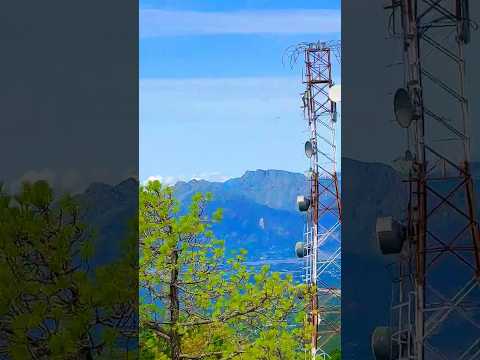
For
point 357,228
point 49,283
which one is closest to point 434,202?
point 357,228

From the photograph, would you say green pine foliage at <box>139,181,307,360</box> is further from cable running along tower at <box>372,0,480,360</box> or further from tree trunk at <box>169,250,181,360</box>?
cable running along tower at <box>372,0,480,360</box>

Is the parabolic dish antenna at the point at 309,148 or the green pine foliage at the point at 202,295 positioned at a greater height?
the parabolic dish antenna at the point at 309,148

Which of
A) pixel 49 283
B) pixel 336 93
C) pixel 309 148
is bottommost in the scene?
pixel 49 283

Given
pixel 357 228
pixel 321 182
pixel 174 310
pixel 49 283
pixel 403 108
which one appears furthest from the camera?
pixel 174 310

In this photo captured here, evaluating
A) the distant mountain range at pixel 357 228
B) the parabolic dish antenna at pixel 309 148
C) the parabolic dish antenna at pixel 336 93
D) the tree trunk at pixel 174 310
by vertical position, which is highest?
the parabolic dish antenna at pixel 336 93

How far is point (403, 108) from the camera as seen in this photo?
2.12 meters

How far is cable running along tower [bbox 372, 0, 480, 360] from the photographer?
2133mm

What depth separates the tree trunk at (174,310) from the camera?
3434 millimetres

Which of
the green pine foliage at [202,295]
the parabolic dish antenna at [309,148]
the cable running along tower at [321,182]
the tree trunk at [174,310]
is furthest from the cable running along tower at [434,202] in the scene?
the tree trunk at [174,310]

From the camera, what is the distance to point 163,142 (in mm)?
4273

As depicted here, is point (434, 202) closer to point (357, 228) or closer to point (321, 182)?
point (357, 228)

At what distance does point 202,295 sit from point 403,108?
167 cm

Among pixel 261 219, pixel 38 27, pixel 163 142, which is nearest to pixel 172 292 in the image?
pixel 261 219

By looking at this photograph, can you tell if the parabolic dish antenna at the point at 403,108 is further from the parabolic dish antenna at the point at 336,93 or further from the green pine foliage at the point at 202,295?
the green pine foliage at the point at 202,295
